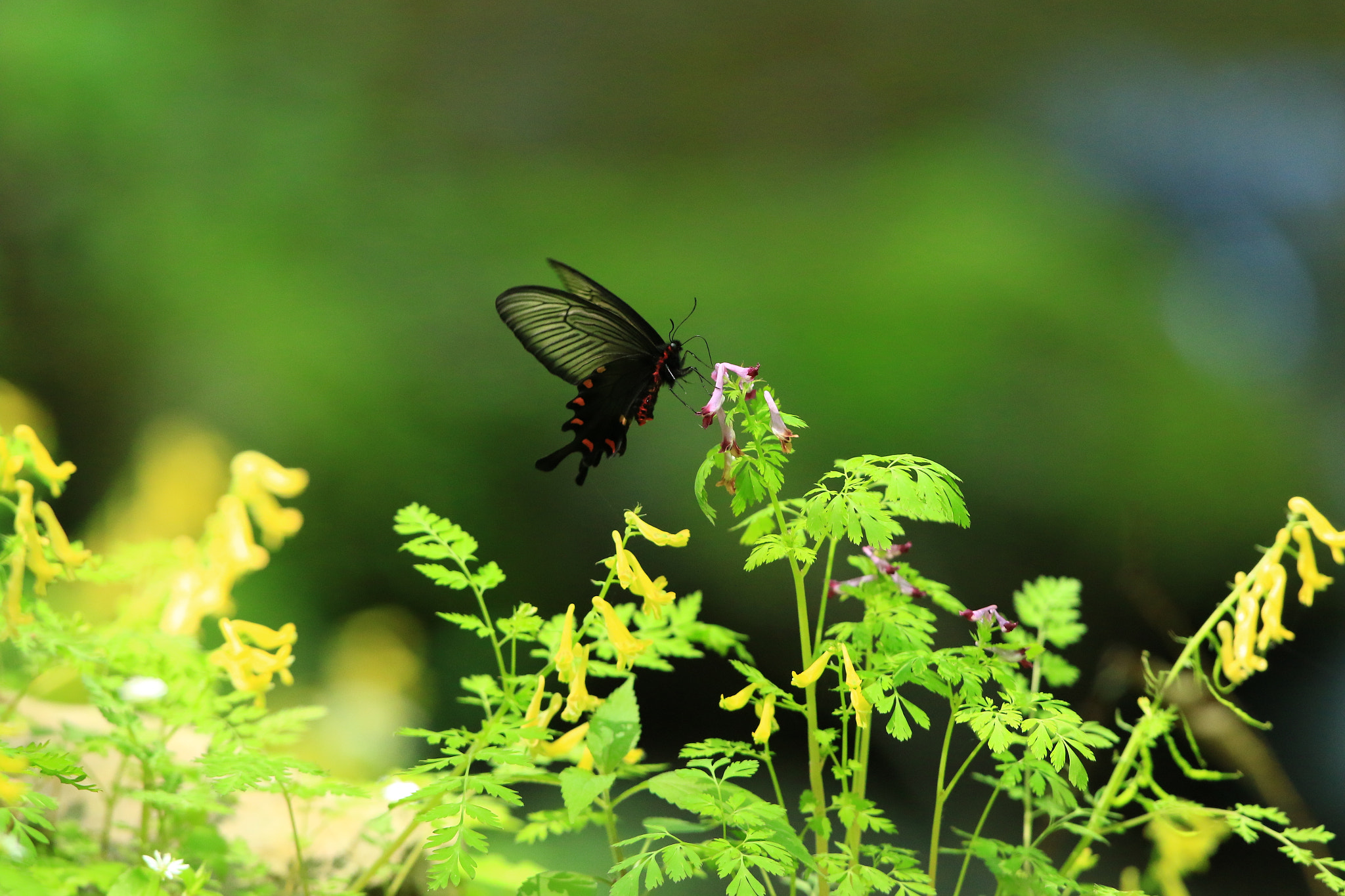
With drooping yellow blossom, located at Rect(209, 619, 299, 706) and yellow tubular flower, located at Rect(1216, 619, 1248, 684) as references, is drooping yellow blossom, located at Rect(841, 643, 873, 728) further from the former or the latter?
drooping yellow blossom, located at Rect(209, 619, 299, 706)

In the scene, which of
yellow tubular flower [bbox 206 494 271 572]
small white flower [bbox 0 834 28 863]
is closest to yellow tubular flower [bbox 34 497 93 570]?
yellow tubular flower [bbox 206 494 271 572]

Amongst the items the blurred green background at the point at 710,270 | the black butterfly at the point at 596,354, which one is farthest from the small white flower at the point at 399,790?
the blurred green background at the point at 710,270

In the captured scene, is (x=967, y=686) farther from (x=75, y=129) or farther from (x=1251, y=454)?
(x=75, y=129)

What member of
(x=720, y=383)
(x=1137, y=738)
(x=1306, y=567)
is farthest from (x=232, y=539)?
(x=1306, y=567)

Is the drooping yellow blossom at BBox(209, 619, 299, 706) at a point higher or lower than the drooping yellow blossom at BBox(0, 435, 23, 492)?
lower

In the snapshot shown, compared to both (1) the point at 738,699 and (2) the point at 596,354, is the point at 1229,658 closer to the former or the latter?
(1) the point at 738,699
